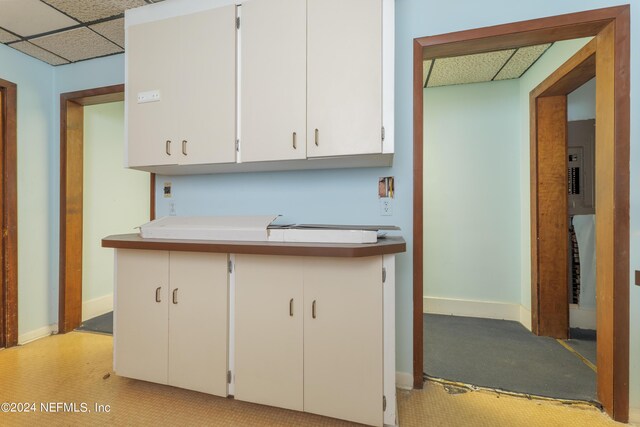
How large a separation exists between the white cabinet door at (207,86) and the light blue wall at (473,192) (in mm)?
2244

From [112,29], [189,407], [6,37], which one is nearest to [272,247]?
[189,407]

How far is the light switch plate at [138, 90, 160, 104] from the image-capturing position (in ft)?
6.16

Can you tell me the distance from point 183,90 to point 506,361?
289 cm

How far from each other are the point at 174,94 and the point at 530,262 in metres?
3.25

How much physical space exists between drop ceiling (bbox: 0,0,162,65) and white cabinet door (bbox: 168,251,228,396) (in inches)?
68.0

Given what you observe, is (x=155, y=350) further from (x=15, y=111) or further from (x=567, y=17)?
(x=567, y=17)

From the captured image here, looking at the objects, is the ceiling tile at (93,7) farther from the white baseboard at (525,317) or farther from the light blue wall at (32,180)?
the white baseboard at (525,317)

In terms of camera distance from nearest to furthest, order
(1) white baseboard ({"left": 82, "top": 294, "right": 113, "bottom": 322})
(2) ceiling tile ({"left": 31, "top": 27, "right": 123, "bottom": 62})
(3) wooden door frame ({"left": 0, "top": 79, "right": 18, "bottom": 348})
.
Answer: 1. (2) ceiling tile ({"left": 31, "top": 27, "right": 123, "bottom": 62})
2. (3) wooden door frame ({"left": 0, "top": 79, "right": 18, "bottom": 348})
3. (1) white baseboard ({"left": 82, "top": 294, "right": 113, "bottom": 322})

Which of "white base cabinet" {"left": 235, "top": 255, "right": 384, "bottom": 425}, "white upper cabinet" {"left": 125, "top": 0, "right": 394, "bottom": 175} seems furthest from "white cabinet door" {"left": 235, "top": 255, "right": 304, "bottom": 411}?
"white upper cabinet" {"left": 125, "top": 0, "right": 394, "bottom": 175}

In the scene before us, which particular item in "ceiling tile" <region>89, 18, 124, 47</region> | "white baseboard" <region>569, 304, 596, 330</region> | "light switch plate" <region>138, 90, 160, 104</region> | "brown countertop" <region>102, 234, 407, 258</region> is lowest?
"white baseboard" <region>569, 304, 596, 330</region>

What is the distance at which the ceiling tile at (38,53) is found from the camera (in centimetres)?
237

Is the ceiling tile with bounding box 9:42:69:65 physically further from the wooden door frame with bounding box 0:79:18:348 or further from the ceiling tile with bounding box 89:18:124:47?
the ceiling tile with bounding box 89:18:124:47

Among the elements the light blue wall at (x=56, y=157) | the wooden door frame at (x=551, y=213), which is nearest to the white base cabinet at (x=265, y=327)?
the light blue wall at (x=56, y=157)

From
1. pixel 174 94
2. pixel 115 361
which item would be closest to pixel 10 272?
pixel 115 361
